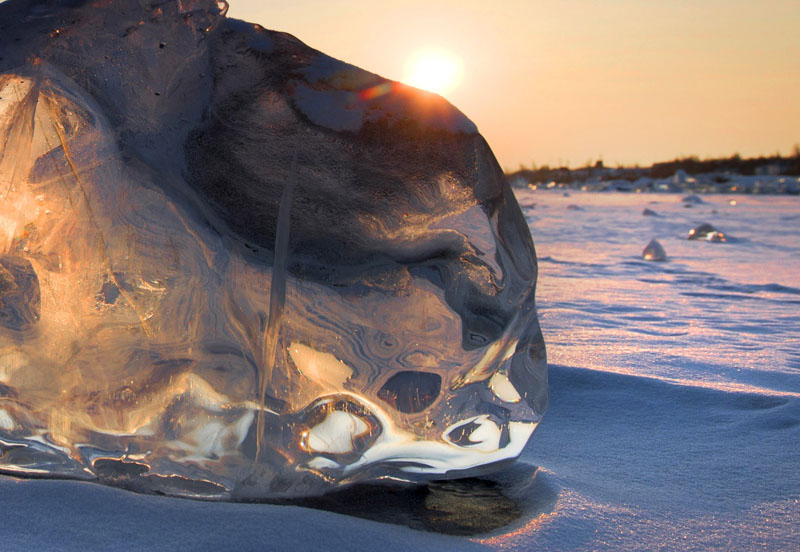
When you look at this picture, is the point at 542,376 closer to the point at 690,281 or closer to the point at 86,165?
the point at 86,165

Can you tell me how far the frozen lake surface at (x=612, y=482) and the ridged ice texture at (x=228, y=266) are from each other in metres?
0.10

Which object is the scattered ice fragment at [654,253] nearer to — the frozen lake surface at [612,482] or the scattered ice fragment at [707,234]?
the scattered ice fragment at [707,234]

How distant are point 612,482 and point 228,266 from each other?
72 centimetres

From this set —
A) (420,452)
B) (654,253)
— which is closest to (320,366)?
(420,452)

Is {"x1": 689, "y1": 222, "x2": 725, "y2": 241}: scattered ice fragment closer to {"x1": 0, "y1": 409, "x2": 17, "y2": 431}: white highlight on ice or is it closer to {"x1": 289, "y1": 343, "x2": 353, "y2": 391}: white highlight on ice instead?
{"x1": 289, "y1": 343, "x2": 353, "y2": 391}: white highlight on ice

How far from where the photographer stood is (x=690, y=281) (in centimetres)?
396

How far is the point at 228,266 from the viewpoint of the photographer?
1095 mm

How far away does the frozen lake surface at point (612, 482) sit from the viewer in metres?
0.90

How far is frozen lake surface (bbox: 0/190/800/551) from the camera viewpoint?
899 mm

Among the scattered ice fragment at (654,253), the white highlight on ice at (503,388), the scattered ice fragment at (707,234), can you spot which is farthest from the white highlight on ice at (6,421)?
the scattered ice fragment at (707,234)

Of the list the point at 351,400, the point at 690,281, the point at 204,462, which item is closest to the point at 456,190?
the point at 351,400

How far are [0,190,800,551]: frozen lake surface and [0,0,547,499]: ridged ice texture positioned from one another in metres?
0.10

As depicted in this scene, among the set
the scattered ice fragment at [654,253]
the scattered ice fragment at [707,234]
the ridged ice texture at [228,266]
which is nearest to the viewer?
the ridged ice texture at [228,266]

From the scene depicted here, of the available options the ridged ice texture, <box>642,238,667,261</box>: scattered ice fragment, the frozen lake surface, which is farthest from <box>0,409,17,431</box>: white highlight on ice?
<box>642,238,667,261</box>: scattered ice fragment
